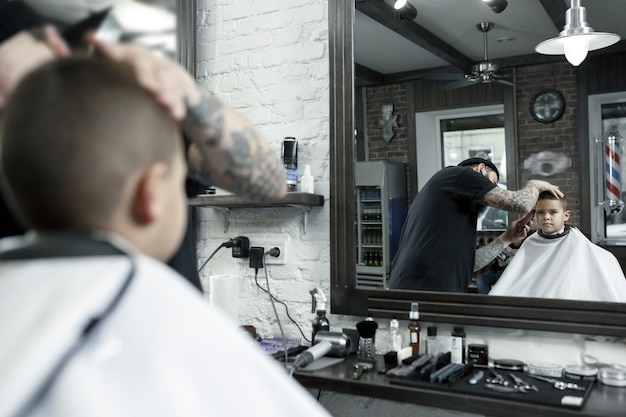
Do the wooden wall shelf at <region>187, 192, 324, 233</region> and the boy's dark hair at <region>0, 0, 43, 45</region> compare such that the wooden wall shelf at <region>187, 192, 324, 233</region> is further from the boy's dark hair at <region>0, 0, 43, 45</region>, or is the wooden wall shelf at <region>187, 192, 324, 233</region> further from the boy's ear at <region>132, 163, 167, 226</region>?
the boy's ear at <region>132, 163, 167, 226</region>

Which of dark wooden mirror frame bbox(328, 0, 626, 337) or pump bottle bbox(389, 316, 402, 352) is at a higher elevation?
dark wooden mirror frame bbox(328, 0, 626, 337)

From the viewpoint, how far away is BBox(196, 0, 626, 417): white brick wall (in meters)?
2.62

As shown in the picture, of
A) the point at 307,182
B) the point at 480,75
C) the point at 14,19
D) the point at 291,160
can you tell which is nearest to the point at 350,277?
the point at 307,182

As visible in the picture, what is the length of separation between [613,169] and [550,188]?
204 millimetres

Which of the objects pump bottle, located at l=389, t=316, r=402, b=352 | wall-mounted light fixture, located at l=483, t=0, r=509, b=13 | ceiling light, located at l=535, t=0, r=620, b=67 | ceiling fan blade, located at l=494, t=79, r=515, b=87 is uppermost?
wall-mounted light fixture, located at l=483, t=0, r=509, b=13

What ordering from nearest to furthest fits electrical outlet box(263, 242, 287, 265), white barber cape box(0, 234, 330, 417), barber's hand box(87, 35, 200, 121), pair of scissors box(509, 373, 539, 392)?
white barber cape box(0, 234, 330, 417), barber's hand box(87, 35, 200, 121), pair of scissors box(509, 373, 539, 392), electrical outlet box(263, 242, 287, 265)

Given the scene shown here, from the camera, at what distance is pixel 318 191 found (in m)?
2.62

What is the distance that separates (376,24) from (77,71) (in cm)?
191

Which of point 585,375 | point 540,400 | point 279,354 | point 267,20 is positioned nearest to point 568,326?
point 585,375

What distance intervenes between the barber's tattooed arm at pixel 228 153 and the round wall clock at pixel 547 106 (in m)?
1.14

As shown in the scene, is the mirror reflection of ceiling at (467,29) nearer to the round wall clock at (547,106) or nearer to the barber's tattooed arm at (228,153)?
the round wall clock at (547,106)

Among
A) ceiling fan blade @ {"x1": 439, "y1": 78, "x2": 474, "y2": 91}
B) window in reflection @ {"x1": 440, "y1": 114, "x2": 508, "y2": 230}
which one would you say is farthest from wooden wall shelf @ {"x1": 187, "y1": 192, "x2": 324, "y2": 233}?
ceiling fan blade @ {"x1": 439, "y1": 78, "x2": 474, "y2": 91}

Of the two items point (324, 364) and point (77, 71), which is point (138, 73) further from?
point (324, 364)

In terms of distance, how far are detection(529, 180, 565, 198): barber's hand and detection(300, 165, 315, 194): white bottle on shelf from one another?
86cm
